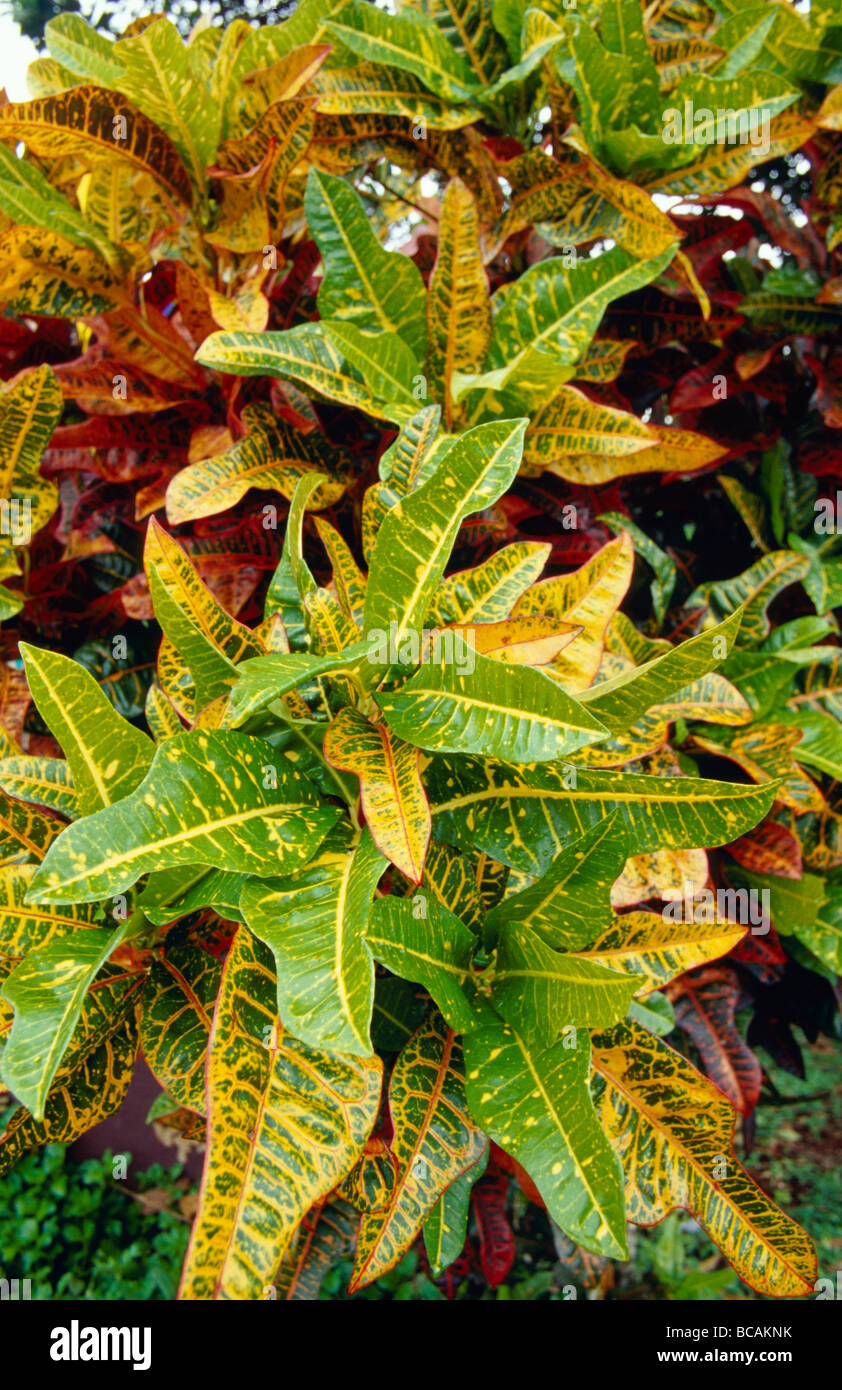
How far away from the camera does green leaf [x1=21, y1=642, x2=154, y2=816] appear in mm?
721

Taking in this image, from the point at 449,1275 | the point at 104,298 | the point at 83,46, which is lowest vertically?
the point at 449,1275

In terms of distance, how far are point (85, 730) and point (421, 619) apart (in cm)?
29

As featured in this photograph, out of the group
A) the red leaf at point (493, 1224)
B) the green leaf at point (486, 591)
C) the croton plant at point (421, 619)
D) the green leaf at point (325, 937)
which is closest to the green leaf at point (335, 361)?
the croton plant at point (421, 619)

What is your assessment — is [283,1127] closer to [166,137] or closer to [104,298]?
[104,298]

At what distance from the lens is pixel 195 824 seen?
0.64 meters

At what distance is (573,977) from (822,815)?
75 centimetres

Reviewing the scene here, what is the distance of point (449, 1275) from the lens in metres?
1.28

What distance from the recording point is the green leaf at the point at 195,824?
0.59 metres

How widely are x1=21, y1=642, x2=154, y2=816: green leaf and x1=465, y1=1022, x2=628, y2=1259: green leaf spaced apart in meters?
0.37

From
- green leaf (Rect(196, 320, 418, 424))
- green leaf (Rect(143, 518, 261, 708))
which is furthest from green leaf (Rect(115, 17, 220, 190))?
green leaf (Rect(143, 518, 261, 708))

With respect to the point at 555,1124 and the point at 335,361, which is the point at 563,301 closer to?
→ the point at 335,361

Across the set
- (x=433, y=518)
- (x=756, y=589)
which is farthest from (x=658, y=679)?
(x=756, y=589)

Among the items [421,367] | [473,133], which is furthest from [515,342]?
[473,133]

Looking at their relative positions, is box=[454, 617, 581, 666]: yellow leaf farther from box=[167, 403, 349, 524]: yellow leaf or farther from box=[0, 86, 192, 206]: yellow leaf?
box=[0, 86, 192, 206]: yellow leaf
